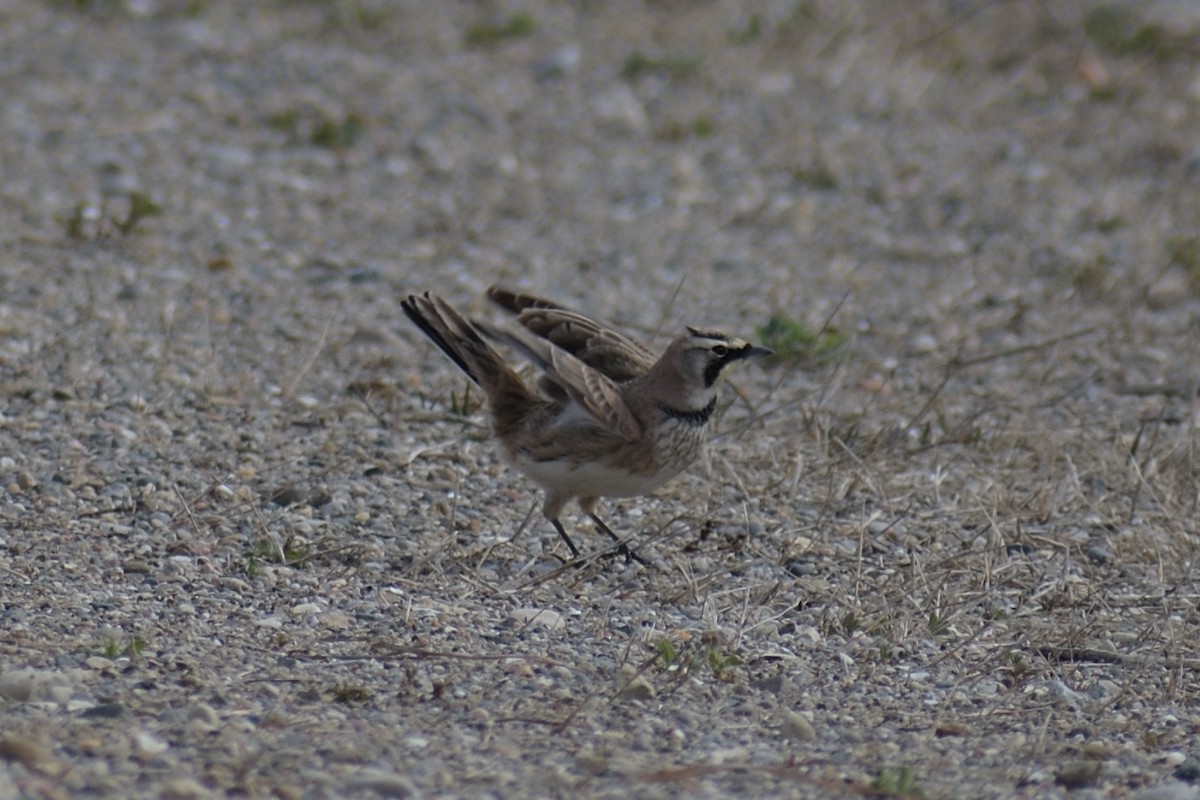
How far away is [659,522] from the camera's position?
615 cm

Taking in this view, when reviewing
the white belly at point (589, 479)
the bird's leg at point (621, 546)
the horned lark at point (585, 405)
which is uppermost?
the horned lark at point (585, 405)

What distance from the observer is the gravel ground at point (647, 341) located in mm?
4406

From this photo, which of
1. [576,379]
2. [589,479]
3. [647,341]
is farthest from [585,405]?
[647,341]

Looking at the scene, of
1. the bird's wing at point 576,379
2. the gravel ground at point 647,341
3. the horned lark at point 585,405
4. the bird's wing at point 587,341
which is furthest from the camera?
the bird's wing at point 587,341

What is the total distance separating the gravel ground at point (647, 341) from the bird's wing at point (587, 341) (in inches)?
21.8

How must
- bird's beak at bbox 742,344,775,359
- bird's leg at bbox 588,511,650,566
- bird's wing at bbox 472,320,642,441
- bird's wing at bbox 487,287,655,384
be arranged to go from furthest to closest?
bird's wing at bbox 487,287,655,384, bird's beak at bbox 742,344,775,359, bird's leg at bbox 588,511,650,566, bird's wing at bbox 472,320,642,441

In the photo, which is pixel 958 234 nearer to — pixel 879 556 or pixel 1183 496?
pixel 1183 496

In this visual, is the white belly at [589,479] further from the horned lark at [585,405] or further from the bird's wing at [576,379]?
the bird's wing at [576,379]

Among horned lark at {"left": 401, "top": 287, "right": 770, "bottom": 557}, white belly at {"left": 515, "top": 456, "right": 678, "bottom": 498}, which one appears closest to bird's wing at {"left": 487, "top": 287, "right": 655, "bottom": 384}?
horned lark at {"left": 401, "top": 287, "right": 770, "bottom": 557}

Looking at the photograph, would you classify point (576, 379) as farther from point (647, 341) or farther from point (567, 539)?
point (647, 341)

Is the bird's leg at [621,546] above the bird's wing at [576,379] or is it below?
below

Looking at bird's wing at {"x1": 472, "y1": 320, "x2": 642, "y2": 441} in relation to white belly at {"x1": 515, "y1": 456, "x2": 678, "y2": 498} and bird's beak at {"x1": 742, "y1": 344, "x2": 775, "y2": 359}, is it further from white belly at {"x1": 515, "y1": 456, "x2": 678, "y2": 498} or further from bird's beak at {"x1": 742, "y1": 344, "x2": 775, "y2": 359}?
bird's beak at {"x1": 742, "y1": 344, "x2": 775, "y2": 359}

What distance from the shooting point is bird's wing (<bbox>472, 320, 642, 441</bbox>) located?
17.7 feet

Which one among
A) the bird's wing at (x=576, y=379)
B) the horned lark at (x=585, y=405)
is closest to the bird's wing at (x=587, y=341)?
the horned lark at (x=585, y=405)
